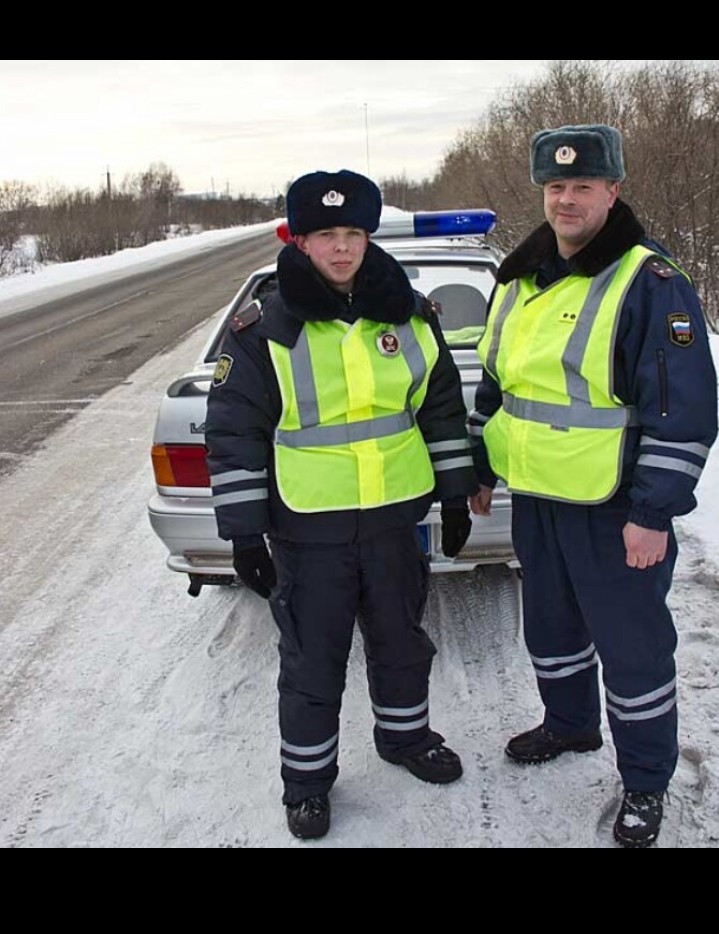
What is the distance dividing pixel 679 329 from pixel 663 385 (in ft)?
0.47

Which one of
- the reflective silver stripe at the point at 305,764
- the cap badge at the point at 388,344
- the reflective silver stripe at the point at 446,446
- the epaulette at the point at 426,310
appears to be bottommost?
the reflective silver stripe at the point at 305,764

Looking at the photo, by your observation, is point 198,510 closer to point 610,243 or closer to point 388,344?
point 388,344

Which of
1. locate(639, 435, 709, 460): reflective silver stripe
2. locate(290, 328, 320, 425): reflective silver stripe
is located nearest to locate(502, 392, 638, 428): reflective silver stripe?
locate(639, 435, 709, 460): reflective silver stripe

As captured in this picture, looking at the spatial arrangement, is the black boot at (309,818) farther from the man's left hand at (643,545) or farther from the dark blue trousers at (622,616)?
the man's left hand at (643,545)

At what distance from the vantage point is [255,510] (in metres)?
2.39

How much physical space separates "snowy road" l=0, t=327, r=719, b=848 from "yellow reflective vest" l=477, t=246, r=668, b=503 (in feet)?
3.14

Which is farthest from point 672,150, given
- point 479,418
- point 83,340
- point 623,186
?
point 479,418

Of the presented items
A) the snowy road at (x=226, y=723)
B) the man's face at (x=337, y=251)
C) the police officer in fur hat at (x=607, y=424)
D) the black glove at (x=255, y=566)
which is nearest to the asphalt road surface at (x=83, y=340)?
the snowy road at (x=226, y=723)

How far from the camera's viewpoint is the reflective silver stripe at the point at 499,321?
8.20ft

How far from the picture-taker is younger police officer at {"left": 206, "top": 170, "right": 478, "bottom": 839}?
91.8 inches

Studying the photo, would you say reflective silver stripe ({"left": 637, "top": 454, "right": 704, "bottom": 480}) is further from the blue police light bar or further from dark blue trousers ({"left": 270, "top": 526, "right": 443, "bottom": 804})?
the blue police light bar

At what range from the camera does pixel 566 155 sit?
222cm

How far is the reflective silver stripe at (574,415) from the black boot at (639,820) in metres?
1.06
